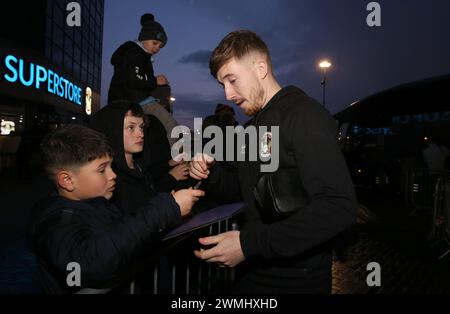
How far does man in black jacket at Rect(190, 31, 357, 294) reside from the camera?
1322mm

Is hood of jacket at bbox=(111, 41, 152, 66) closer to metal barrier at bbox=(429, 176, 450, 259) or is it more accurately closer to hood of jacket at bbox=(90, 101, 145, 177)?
hood of jacket at bbox=(90, 101, 145, 177)

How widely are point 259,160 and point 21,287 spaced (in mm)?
3514

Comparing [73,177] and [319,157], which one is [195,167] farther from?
[319,157]

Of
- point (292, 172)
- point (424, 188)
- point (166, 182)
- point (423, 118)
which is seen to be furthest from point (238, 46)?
point (423, 118)

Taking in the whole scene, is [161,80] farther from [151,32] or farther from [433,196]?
[433,196]

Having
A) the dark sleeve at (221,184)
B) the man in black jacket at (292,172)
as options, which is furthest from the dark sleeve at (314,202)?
the dark sleeve at (221,184)

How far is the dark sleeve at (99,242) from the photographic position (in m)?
1.34

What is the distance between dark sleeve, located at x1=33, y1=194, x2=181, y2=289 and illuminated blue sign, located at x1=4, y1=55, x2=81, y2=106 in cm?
1908

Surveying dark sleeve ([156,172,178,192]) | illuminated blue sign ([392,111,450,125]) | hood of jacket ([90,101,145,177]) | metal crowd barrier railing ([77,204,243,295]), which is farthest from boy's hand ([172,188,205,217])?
illuminated blue sign ([392,111,450,125])

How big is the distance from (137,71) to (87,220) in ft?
7.38

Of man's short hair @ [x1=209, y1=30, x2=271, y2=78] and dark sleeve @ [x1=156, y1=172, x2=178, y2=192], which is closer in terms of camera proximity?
man's short hair @ [x1=209, y1=30, x2=271, y2=78]

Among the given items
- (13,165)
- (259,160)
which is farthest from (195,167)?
(13,165)

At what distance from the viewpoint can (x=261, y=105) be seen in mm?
1804

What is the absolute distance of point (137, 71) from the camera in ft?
11.4
